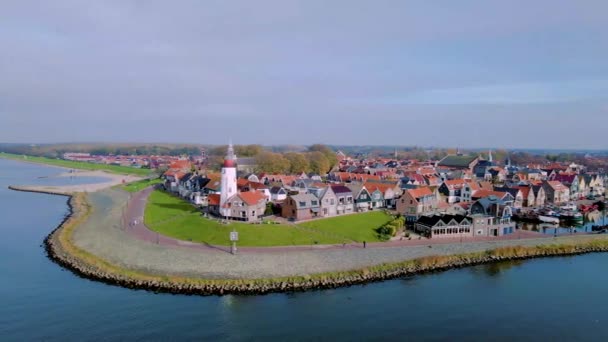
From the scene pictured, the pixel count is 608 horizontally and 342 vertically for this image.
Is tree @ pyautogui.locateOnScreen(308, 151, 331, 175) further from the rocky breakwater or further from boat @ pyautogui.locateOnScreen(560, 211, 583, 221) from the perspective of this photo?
the rocky breakwater

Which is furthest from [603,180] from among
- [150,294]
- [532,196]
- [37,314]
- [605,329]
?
[37,314]

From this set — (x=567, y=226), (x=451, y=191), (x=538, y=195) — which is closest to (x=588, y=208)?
(x=538, y=195)

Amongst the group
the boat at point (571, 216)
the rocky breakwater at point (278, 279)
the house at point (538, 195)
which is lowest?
the rocky breakwater at point (278, 279)

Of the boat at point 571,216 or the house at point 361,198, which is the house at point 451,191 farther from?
the house at point 361,198

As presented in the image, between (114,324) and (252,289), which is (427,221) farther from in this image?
(114,324)

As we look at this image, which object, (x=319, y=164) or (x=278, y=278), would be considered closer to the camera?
(x=278, y=278)

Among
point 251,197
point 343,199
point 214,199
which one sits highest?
point 251,197

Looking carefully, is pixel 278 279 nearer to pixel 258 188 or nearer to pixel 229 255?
pixel 229 255

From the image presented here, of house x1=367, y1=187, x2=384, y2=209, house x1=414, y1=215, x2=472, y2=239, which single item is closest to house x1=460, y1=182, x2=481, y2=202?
house x1=367, y1=187, x2=384, y2=209

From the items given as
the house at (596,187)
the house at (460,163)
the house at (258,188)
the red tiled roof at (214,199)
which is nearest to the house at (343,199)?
the house at (258,188)
